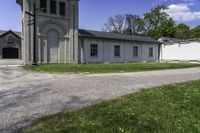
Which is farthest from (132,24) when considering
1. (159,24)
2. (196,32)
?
(196,32)

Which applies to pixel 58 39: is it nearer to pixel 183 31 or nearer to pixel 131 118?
pixel 131 118

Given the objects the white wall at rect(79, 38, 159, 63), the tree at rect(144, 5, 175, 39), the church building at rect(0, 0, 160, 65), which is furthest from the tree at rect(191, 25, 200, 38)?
the church building at rect(0, 0, 160, 65)

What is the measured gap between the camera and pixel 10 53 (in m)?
42.8

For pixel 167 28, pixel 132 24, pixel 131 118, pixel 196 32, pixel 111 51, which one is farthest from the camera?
pixel 196 32

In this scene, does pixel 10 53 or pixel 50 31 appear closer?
pixel 50 31

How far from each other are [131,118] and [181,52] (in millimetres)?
34135

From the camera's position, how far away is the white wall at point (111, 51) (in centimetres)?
2642

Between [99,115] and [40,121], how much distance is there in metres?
1.22

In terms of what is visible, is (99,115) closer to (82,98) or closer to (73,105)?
(73,105)

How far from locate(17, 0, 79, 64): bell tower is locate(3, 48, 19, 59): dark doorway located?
18.3 m

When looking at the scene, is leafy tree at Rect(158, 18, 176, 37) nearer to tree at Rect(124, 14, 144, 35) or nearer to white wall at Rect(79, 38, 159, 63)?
tree at Rect(124, 14, 144, 35)

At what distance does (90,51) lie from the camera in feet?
88.2

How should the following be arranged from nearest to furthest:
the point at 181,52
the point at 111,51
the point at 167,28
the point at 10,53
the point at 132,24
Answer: the point at 111,51 → the point at 181,52 → the point at 10,53 → the point at 167,28 → the point at 132,24

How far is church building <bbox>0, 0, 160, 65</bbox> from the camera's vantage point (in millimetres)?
22641
